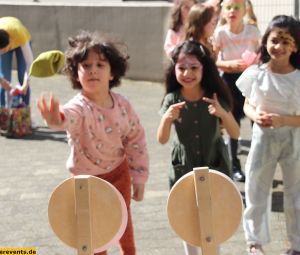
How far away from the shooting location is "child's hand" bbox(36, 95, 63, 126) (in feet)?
9.30

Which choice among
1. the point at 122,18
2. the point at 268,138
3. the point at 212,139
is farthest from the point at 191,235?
the point at 122,18

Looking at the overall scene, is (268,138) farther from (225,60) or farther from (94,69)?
(225,60)

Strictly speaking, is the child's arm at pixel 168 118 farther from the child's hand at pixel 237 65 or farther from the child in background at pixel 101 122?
the child's hand at pixel 237 65

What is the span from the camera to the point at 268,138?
400 centimetres

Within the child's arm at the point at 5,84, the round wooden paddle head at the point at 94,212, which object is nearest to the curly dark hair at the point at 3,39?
the child's arm at the point at 5,84

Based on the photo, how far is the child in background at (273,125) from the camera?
3879 millimetres

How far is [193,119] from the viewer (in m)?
3.80

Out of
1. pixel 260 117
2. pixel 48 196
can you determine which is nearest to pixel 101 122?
pixel 260 117

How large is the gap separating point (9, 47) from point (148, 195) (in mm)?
2865

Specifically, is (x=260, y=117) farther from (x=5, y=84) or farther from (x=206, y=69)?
(x=5, y=84)

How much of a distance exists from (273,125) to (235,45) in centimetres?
198

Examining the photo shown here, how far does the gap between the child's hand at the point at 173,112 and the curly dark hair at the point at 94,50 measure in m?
0.34

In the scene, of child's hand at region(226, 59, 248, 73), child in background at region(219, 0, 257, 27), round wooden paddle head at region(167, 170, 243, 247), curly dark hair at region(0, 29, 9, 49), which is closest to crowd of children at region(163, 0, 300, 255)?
round wooden paddle head at region(167, 170, 243, 247)

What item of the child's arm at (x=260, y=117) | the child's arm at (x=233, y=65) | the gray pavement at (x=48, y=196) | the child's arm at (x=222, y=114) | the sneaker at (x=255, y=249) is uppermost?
the child's arm at (x=222, y=114)
